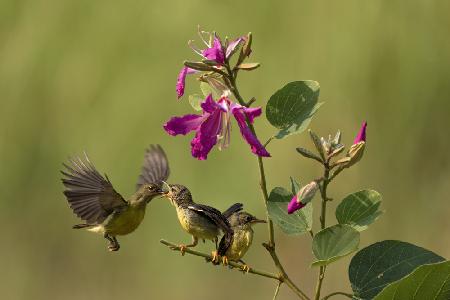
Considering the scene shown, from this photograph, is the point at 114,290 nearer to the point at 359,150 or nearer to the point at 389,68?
the point at 389,68

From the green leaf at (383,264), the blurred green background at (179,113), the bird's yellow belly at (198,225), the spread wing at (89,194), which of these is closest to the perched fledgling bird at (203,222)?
the bird's yellow belly at (198,225)

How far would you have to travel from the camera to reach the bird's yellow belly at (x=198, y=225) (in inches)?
60.9

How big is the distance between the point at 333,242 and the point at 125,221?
100cm

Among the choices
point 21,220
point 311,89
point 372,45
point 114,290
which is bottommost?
point 114,290

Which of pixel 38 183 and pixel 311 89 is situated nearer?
pixel 311 89

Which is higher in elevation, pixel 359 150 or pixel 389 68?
pixel 389 68

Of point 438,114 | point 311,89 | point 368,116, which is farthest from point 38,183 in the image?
point 311,89

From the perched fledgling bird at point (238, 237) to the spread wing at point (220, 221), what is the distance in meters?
0.01

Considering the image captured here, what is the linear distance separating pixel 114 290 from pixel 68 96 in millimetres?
1148

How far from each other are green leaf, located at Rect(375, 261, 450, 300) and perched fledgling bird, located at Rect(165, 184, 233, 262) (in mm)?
297

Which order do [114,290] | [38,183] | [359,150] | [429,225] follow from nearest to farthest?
[359,150], [429,225], [114,290], [38,183]

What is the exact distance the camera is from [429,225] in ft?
14.0

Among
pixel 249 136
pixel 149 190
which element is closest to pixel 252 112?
pixel 249 136

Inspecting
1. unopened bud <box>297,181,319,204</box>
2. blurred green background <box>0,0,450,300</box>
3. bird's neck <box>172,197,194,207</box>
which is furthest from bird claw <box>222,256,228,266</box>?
blurred green background <box>0,0,450,300</box>
